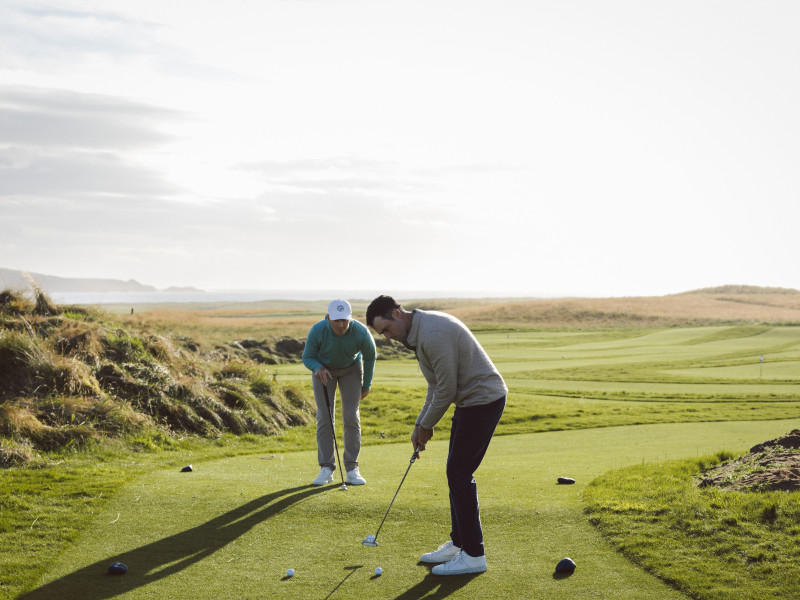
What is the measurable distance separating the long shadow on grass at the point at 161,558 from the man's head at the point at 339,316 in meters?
2.05

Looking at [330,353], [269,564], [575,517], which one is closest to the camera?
[269,564]

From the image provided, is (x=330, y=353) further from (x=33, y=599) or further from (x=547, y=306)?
(x=547, y=306)

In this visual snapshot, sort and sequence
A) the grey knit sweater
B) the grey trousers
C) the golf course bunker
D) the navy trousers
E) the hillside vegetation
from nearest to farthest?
the grey knit sweater
the navy trousers
the golf course bunker
the grey trousers
the hillside vegetation

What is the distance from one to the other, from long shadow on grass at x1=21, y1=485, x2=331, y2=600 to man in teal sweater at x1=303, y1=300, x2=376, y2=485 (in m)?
1.31

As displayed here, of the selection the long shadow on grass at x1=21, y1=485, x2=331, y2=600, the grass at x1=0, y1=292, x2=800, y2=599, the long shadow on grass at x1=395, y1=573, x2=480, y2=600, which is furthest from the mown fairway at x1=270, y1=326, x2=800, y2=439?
the long shadow on grass at x1=395, y1=573, x2=480, y2=600

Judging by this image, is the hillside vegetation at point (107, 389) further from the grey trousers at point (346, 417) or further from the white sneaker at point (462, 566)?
the white sneaker at point (462, 566)

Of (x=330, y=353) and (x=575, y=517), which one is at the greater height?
(x=330, y=353)

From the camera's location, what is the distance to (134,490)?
8.82m

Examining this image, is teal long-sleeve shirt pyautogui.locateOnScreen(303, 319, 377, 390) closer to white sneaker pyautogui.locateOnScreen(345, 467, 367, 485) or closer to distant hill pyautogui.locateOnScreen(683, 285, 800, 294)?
white sneaker pyautogui.locateOnScreen(345, 467, 367, 485)

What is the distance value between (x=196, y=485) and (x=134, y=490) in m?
0.72

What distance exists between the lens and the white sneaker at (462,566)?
5867 millimetres

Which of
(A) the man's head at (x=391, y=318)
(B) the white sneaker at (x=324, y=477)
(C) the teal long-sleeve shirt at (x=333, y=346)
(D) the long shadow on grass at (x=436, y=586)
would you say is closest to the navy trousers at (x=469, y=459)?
(D) the long shadow on grass at (x=436, y=586)

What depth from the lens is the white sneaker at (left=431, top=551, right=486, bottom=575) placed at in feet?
19.2

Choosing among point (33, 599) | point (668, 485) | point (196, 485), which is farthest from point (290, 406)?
point (33, 599)
